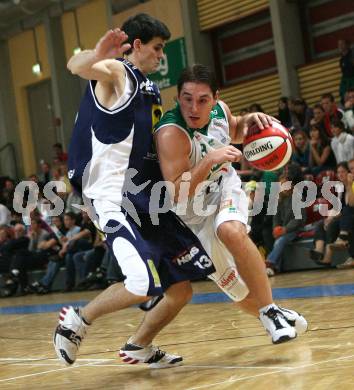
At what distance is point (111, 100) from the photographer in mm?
4293

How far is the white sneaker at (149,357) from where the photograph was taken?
4.65 meters

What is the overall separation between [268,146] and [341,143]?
20.4ft

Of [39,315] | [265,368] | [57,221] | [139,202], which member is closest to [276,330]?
[265,368]

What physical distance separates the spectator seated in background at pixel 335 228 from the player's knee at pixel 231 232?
214 inches

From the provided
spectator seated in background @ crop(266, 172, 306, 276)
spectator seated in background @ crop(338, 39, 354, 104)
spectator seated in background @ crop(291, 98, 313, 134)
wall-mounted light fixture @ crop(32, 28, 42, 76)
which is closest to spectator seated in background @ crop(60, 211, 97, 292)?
spectator seated in background @ crop(266, 172, 306, 276)

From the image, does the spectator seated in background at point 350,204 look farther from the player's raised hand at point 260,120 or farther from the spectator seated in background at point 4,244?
the spectator seated in background at point 4,244

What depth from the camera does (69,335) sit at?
169 inches

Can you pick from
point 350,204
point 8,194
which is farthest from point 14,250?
point 350,204

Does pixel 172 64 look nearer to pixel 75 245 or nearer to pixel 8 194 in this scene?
pixel 8 194

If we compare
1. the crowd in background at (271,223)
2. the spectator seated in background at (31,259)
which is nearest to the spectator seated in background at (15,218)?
the crowd in background at (271,223)

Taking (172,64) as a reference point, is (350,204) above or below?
below

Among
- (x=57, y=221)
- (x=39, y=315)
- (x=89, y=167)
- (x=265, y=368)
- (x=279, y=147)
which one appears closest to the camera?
(x=265, y=368)

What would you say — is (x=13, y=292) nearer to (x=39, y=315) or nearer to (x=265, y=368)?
(x=39, y=315)

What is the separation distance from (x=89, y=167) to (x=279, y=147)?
117 centimetres
